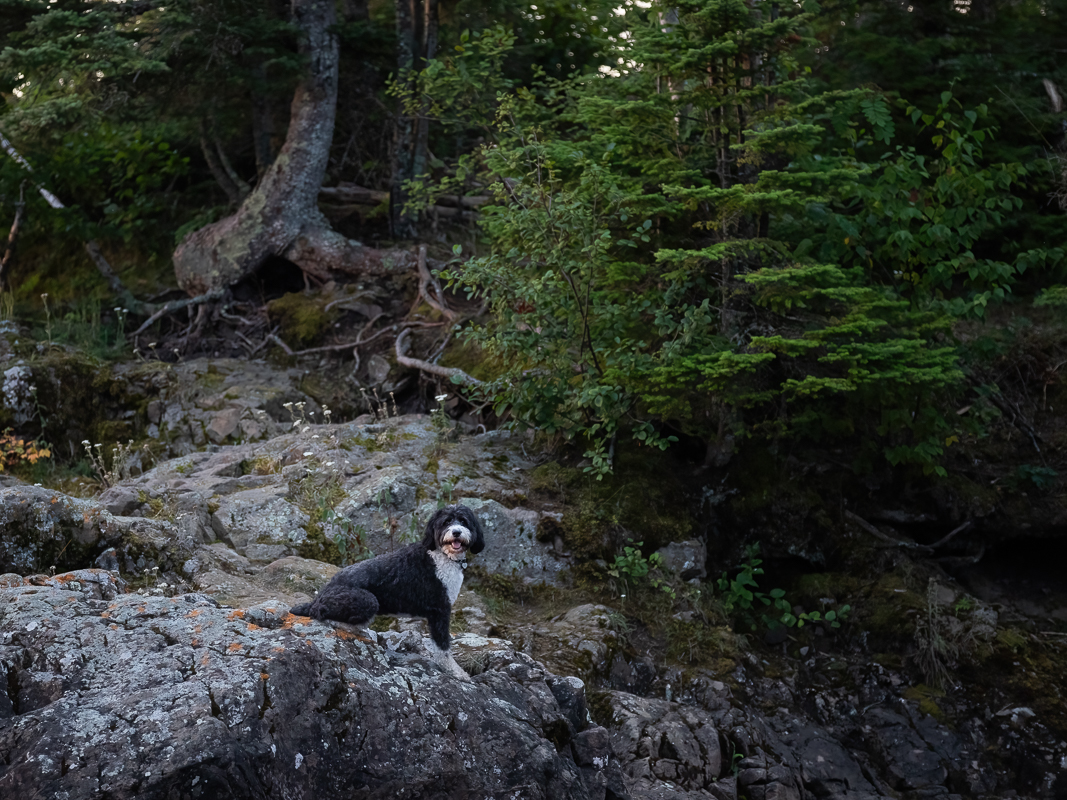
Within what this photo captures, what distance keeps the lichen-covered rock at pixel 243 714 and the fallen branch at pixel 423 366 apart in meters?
5.06

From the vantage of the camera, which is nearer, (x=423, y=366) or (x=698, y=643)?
(x=698, y=643)

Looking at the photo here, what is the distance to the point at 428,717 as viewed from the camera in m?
3.97

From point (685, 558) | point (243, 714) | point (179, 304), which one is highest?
point (179, 304)

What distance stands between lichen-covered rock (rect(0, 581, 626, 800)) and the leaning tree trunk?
8.07 meters

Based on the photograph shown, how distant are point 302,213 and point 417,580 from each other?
861 cm

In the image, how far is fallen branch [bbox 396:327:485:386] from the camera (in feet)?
30.6

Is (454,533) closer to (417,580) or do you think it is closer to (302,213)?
(417,580)

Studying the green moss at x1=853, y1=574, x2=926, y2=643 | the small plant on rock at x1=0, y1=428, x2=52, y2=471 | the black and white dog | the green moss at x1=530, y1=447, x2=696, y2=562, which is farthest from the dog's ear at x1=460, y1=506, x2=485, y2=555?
the small plant on rock at x1=0, y1=428, x2=52, y2=471

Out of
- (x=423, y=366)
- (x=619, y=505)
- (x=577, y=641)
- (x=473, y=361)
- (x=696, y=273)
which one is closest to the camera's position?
(x=577, y=641)

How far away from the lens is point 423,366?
10.2 m

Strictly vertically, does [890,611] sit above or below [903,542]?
below

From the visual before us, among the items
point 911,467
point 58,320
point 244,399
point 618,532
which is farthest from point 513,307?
point 58,320

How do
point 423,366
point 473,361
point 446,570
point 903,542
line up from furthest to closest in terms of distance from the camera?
point 473,361 → point 423,366 → point 903,542 → point 446,570

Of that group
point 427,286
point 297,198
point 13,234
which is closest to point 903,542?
point 427,286
